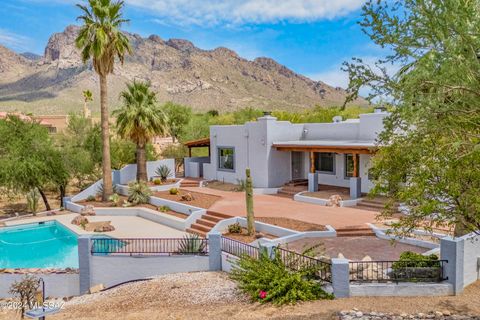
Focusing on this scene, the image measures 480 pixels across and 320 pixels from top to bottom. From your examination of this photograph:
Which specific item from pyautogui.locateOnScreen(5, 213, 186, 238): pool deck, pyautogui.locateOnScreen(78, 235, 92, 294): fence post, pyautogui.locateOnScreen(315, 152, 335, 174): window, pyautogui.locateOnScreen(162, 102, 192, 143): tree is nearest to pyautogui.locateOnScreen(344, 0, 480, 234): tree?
pyautogui.locateOnScreen(78, 235, 92, 294): fence post

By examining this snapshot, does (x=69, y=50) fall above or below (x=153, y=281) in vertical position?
above

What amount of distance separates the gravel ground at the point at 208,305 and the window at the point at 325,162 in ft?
49.0

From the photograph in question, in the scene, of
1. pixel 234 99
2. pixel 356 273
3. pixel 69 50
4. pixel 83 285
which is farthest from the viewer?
pixel 69 50

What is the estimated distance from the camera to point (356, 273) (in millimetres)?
12805

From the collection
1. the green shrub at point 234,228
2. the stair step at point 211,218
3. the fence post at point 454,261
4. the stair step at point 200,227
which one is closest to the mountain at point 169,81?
the stair step at point 211,218

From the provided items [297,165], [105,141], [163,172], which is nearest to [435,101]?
[297,165]

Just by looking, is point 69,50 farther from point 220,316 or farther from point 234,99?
point 220,316

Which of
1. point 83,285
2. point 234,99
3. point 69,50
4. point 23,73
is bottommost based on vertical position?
point 83,285

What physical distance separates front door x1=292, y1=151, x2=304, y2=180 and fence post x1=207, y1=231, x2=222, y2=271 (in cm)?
1493

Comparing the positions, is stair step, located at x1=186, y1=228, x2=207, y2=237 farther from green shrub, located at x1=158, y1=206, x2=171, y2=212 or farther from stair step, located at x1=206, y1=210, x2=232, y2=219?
green shrub, located at x1=158, y1=206, x2=171, y2=212

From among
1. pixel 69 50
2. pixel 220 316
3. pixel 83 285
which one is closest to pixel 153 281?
pixel 83 285

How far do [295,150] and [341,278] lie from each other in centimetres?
1600

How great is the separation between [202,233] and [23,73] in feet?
576

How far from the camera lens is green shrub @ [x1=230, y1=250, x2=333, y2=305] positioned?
12.1 metres
